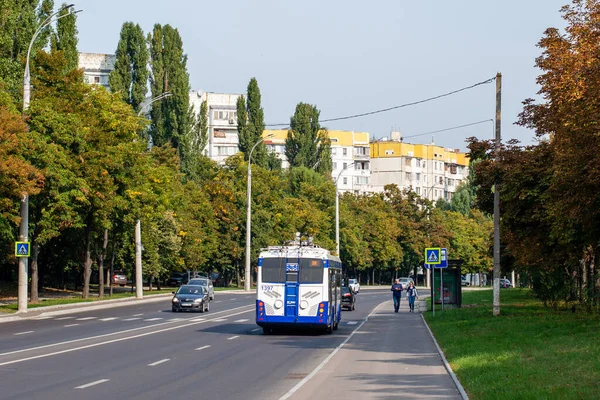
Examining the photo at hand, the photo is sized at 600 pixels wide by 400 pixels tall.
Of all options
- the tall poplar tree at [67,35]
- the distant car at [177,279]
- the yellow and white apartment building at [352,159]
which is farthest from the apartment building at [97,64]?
the tall poplar tree at [67,35]

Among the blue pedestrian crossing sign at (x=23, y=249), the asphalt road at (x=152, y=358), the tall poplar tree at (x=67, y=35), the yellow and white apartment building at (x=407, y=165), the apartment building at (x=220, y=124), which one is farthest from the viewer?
the yellow and white apartment building at (x=407, y=165)

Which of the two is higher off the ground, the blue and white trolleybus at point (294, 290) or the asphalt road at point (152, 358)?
the blue and white trolleybus at point (294, 290)

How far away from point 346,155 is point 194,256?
3914 inches

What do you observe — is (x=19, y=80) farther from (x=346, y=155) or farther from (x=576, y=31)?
(x=346, y=155)

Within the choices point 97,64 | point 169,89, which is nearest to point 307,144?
point 169,89

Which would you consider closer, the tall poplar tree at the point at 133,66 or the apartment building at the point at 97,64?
the tall poplar tree at the point at 133,66

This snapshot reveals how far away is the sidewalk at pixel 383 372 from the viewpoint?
602 inches

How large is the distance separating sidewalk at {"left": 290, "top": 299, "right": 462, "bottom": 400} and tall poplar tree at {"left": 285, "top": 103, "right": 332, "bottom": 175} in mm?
93817

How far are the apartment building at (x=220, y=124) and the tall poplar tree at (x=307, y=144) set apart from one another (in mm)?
26356

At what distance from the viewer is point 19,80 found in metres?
55.1

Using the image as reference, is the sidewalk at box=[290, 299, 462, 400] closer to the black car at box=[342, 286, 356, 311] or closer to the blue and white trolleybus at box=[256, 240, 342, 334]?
the blue and white trolleybus at box=[256, 240, 342, 334]

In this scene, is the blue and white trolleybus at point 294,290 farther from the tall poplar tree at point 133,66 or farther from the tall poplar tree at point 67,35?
the tall poplar tree at point 133,66

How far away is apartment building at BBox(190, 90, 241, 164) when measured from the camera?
496 feet

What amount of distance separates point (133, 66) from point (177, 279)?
2123 cm
